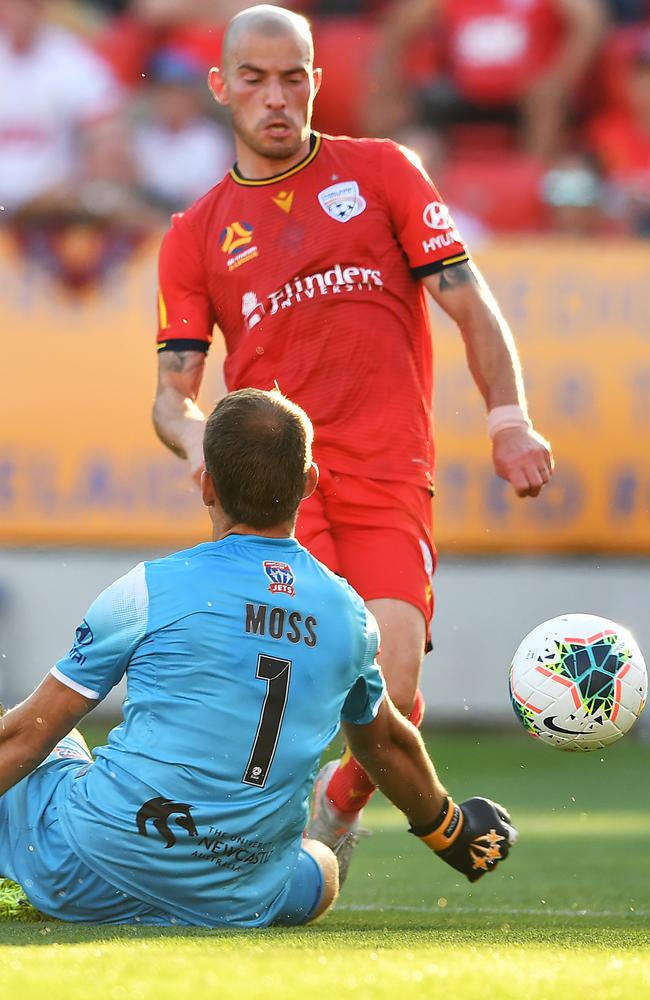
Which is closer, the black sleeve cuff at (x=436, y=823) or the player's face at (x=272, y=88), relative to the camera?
the black sleeve cuff at (x=436, y=823)

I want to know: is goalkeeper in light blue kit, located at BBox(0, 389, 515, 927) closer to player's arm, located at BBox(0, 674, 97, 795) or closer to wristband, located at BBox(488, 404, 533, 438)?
player's arm, located at BBox(0, 674, 97, 795)

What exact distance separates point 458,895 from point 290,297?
1.96m

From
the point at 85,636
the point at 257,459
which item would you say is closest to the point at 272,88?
the point at 257,459

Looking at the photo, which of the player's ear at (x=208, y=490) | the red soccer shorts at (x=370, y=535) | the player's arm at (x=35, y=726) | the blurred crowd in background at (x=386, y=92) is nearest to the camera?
the player's arm at (x=35, y=726)

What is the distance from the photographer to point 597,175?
13055 millimetres

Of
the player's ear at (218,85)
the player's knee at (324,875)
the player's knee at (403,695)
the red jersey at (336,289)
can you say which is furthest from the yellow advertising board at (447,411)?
the player's knee at (324,875)

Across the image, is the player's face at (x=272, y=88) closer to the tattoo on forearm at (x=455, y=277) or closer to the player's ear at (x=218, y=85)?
the player's ear at (x=218, y=85)

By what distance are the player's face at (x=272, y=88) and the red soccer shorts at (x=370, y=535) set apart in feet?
3.56

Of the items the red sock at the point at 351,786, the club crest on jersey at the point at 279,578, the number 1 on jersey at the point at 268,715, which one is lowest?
the red sock at the point at 351,786

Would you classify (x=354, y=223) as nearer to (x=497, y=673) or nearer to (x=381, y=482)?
(x=381, y=482)

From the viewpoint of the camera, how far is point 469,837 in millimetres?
4473

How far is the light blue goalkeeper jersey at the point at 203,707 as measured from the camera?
12.6ft

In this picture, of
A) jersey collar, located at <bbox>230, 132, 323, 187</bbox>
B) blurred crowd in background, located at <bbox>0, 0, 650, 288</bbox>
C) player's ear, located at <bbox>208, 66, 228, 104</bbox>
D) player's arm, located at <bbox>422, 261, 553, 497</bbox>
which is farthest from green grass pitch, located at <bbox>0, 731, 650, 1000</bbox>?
blurred crowd in background, located at <bbox>0, 0, 650, 288</bbox>

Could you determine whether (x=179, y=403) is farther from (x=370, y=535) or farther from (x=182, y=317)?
(x=370, y=535)
